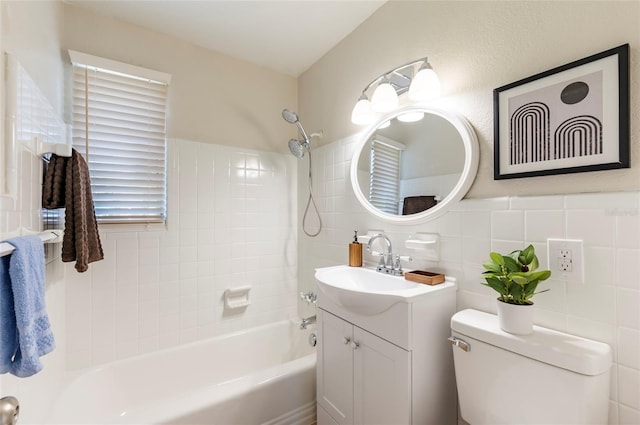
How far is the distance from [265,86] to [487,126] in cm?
175

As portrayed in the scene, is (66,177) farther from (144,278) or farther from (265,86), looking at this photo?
(265,86)

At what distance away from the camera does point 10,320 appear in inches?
27.3

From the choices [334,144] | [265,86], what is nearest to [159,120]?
[265,86]

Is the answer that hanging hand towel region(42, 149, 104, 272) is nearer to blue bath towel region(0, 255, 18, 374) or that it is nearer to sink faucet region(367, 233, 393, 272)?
blue bath towel region(0, 255, 18, 374)

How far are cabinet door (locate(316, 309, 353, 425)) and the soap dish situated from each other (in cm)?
37

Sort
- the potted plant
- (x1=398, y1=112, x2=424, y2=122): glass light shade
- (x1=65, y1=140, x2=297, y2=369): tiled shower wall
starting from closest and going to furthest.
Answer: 1. the potted plant
2. (x1=398, y1=112, x2=424, y2=122): glass light shade
3. (x1=65, y1=140, x2=297, y2=369): tiled shower wall

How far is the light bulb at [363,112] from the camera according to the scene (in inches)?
63.2

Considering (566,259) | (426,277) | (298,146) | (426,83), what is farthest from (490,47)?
(298,146)

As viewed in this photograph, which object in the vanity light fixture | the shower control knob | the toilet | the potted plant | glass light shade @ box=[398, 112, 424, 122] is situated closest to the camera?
the shower control knob

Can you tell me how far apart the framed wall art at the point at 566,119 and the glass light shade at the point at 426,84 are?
0.26 m

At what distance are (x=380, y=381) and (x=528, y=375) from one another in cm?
54

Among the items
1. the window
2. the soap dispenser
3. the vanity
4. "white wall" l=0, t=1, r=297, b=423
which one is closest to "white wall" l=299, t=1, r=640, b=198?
the vanity

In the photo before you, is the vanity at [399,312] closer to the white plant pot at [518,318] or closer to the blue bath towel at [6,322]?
the white plant pot at [518,318]

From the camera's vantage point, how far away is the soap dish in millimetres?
1206
